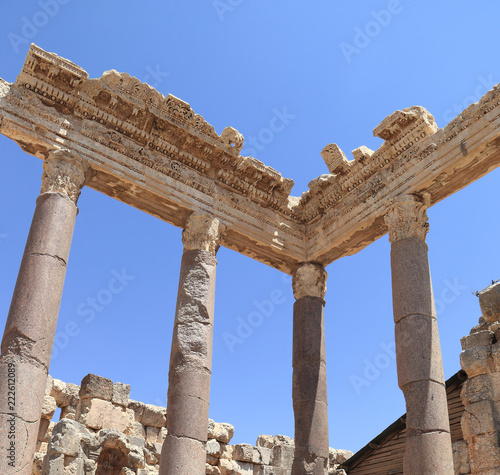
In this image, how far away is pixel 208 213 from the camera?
12.0 m

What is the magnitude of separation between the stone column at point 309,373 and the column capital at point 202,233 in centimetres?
247

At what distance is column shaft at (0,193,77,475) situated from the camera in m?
7.91

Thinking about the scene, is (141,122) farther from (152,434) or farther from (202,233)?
(152,434)

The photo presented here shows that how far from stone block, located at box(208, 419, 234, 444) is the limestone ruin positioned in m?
3.63

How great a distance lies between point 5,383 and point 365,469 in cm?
1052

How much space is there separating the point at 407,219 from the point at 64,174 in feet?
21.2

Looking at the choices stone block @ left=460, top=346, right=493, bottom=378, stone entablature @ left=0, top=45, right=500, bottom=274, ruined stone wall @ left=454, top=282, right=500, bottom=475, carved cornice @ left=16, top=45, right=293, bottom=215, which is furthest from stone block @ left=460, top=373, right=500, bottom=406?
carved cornice @ left=16, top=45, right=293, bottom=215

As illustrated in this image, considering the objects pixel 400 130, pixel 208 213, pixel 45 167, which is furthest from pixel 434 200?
pixel 45 167

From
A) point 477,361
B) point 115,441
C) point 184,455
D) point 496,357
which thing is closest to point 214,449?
point 115,441

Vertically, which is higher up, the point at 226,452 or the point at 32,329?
the point at 226,452

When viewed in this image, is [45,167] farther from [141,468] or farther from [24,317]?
[141,468]

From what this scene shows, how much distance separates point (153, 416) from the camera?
14117mm

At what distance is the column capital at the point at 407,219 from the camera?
36.1ft

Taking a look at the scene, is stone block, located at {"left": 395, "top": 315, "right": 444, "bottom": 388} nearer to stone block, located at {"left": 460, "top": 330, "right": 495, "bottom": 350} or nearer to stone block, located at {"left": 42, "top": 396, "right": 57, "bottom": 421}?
stone block, located at {"left": 460, "top": 330, "right": 495, "bottom": 350}
